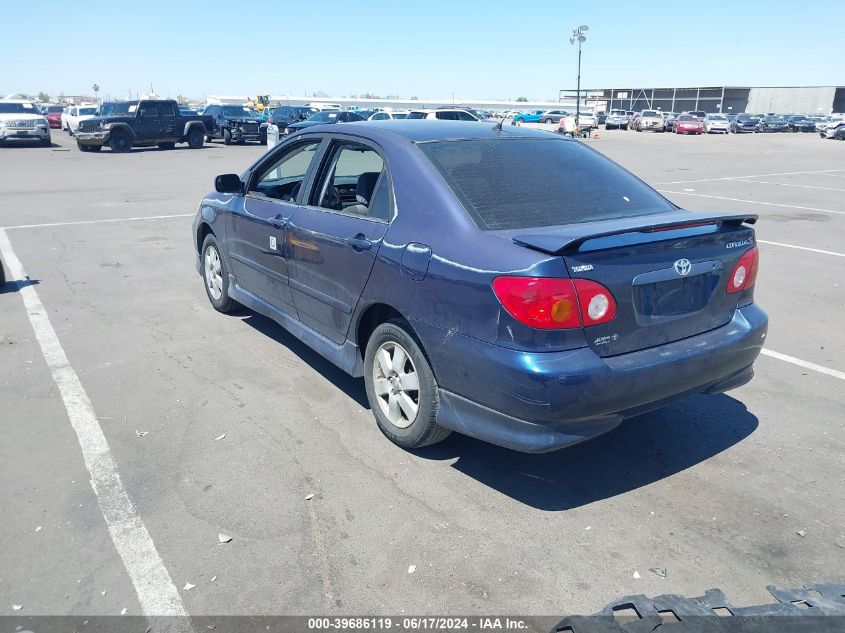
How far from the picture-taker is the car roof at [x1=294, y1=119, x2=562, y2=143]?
4.27 metres

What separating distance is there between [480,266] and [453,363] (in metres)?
0.50

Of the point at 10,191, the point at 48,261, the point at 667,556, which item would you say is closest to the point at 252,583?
the point at 667,556

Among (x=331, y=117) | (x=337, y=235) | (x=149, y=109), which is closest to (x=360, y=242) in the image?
(x=337, y=235)

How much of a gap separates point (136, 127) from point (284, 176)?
2561 centimetres

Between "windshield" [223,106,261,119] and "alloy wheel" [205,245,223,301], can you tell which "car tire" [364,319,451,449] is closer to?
"alloy wheel" [205,245,223,301]

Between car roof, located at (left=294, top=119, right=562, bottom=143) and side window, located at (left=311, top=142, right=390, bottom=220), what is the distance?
0.37 feet

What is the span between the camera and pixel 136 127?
1126 inches

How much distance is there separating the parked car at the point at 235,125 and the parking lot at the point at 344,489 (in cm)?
2899

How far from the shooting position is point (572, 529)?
332 centimetres

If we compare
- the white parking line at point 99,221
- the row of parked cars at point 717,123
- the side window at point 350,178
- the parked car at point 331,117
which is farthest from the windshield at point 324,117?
the row of parked cars at point 717,123

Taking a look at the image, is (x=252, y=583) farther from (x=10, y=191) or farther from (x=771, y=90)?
(x=771, y=90)

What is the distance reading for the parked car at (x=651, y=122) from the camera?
56.4m

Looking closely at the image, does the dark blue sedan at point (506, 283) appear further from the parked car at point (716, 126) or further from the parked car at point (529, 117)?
the parked car at point (529, 117)

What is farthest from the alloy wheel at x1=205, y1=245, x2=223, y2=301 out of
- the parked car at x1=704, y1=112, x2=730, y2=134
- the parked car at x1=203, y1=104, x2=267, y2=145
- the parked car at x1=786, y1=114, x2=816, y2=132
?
the parked car at x1=786, y1=114, x2=816, y2=132
